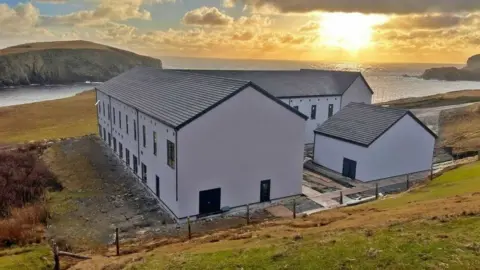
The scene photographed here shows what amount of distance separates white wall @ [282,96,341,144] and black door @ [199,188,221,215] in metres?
20.0

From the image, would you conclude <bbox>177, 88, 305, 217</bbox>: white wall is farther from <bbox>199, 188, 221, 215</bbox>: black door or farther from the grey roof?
the grey roof

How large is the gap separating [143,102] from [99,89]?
1697 centimetres

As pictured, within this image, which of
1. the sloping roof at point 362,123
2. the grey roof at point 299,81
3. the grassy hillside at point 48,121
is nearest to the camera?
the sloping roof at point 362,123

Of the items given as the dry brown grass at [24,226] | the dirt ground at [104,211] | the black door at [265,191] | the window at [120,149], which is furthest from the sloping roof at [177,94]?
the dry brown grass at [24,226]

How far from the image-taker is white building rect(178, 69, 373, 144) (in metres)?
41.2

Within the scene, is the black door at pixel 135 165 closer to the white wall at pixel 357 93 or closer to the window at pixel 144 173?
the window at pixel 144 173

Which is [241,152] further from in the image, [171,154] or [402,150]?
[402,150]

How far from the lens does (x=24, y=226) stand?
19359 millimetres

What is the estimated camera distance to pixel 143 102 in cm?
2870

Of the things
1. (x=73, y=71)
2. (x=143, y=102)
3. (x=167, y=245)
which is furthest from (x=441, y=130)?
(x=73, y=71)

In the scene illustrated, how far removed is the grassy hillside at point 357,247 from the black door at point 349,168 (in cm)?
1338

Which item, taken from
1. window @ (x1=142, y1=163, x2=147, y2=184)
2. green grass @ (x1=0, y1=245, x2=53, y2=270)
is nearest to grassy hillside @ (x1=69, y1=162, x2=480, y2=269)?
green grass @ (x1=0, y1=245, x2=53, y2=270)

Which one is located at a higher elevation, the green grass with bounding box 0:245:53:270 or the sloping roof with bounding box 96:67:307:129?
the sloping roof with bounding box 96:67:307:129

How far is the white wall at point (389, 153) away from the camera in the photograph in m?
29.1
